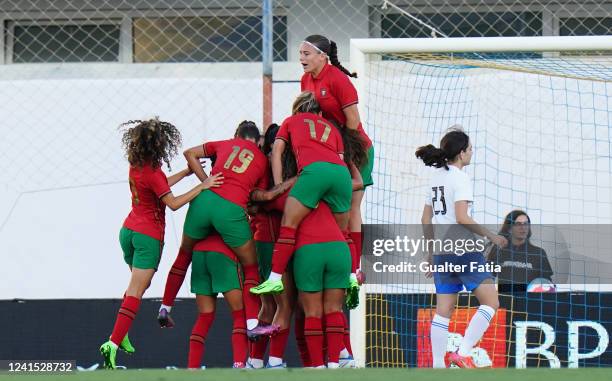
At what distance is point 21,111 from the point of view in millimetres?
8695

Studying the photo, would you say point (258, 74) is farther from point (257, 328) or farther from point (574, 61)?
point (257, 328)

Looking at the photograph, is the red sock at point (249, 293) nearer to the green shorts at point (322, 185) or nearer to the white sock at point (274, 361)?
the white sock at point (274, 361)

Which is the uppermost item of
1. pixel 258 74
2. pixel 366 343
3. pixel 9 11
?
pixel 9 11

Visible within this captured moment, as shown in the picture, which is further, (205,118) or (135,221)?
(205,118)

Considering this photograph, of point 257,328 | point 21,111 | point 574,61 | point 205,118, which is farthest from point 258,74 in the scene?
point 257,328

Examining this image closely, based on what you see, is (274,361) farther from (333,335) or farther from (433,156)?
(433,156)

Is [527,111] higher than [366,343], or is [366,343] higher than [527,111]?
[527,111]

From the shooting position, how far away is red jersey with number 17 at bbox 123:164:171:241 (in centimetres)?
633

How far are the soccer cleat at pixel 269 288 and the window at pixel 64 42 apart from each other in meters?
4.47

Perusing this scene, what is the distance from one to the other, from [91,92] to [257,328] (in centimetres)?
315

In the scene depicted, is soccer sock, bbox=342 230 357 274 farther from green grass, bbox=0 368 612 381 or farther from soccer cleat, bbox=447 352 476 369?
green grass, bbox=0 368 612 381

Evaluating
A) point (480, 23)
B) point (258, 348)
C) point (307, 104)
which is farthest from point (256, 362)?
point (480, 23)

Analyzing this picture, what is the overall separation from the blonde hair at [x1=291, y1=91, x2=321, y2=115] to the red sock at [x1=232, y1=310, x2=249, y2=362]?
1.09 metres

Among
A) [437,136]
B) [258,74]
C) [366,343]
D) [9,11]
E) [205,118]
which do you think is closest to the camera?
[366,343]
